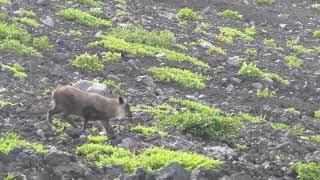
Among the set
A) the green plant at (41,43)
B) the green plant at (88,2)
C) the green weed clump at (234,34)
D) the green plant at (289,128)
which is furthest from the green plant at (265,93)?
the green plant at (88,2)

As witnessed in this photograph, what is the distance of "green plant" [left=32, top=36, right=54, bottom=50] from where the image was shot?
17219 mm

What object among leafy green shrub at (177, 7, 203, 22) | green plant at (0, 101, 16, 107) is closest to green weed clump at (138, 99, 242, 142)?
green plant at (0, 101, 16, 107)

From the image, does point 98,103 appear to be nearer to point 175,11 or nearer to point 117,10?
point 117,10

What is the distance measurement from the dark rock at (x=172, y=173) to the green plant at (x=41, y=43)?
8.19m

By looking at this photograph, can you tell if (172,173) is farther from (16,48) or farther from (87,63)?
(16,48)

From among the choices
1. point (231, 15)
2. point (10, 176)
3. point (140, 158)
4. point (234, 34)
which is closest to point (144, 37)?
point (234, 34)

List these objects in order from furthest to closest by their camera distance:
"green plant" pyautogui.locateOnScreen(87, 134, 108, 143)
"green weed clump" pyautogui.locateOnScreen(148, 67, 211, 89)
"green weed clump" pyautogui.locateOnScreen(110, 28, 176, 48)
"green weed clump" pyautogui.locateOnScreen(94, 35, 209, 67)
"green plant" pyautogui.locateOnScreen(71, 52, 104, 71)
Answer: "green weed clump" pyautogui.locateOnScreen(110, 28, 176, 48)
"green weed clump" pyautogui.locateOnScreen(94, 35, 209, 67)
"green weed clump" pyautogui.locateOnScreen(148, 67, 211, 89)
"green plant" pyautogui.locateOnScreen(71, 52, 104, 71)
"green plant" pyautogui.locateOnScreen(87, 134, 108, 143)

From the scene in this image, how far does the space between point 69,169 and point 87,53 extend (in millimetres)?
8215

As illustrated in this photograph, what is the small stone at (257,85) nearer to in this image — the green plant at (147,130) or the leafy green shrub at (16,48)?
the green plant at (147,130)

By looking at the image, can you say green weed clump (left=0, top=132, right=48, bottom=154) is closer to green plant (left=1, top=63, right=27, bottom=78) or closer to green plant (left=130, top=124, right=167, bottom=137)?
A: green plant (left=130, top=124, right=167, bottom=137)

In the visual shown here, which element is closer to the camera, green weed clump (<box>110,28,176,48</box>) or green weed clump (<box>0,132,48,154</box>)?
green weed clump (<box>0,132,48,154</box>)

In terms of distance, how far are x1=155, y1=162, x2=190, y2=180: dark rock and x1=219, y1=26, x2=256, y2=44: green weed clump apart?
1219 centimetres

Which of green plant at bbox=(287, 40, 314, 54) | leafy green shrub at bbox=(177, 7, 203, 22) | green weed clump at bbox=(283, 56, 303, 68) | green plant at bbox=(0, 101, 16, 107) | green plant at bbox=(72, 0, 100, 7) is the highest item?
green plant at bbox=(0, 101, 16, 107)

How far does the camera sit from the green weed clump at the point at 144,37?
19.5m
